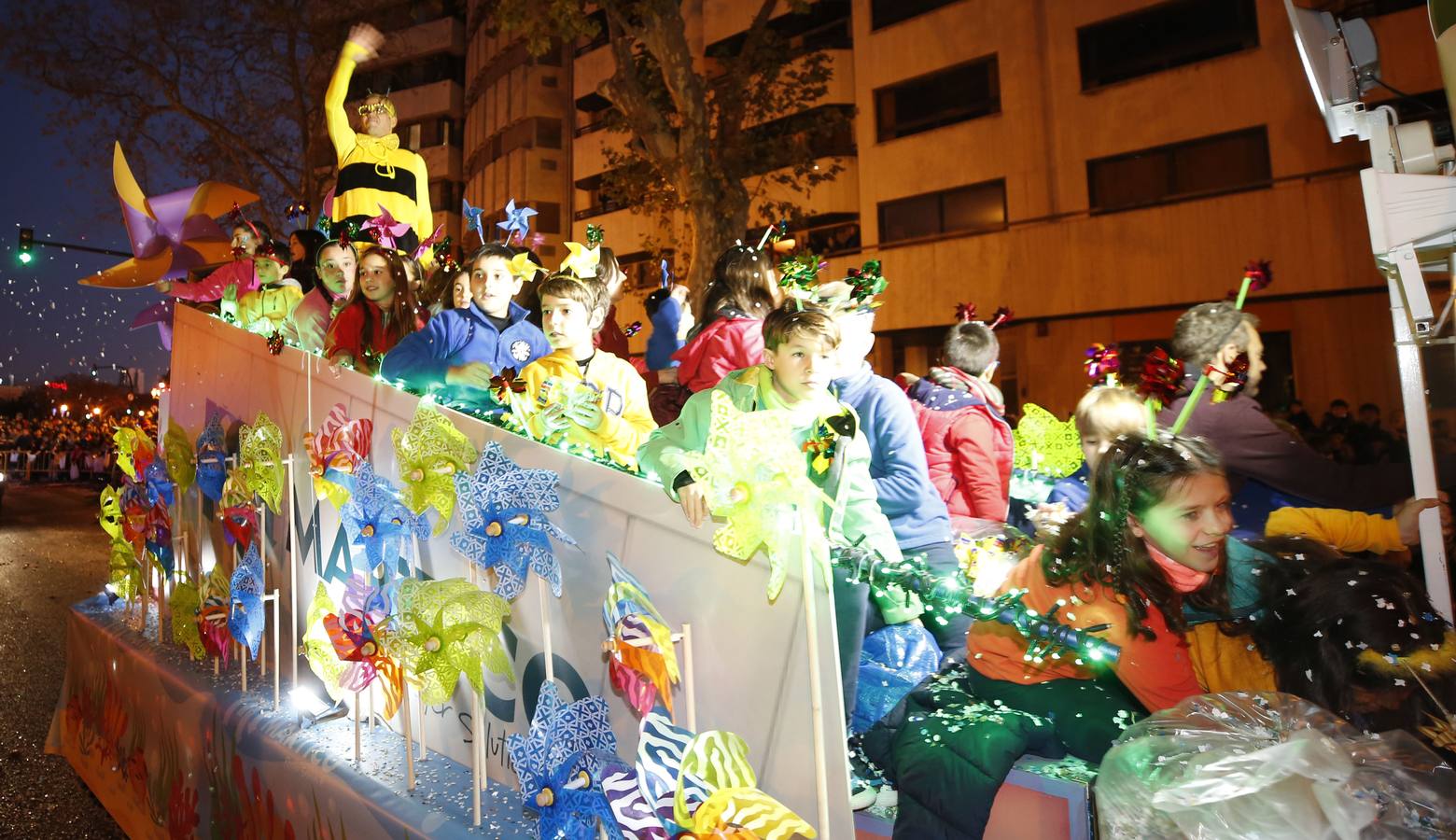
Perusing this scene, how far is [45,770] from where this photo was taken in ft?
16.6

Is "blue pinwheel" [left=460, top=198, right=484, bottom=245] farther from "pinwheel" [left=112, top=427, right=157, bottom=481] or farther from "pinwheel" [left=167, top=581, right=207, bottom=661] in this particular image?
"pinwheel" [left=112, top=427, right=157, bottom=481]

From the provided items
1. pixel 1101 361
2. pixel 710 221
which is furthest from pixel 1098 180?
pixel 1101 361

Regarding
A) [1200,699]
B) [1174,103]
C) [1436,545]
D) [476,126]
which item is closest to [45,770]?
[1200,699]

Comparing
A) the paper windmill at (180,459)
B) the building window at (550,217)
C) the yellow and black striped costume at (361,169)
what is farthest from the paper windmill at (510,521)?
the building window at (550,217)

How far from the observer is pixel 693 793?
1.86m

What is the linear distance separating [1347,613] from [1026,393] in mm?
14357

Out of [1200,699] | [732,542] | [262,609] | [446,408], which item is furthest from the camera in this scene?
[262,609]

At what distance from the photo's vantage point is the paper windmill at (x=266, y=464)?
376 centimetres

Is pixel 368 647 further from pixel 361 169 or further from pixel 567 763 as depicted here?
pixel 361 169

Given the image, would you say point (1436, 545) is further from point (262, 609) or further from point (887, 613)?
point (262, 609)

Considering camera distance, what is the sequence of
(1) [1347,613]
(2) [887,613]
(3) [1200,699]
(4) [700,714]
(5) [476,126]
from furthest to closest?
(5) [476,126] → (2) [887,613] → (4) [700,714] → (1) [1347,613] → (3) [1200,699]

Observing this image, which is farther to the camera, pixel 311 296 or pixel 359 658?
pixel 311 296

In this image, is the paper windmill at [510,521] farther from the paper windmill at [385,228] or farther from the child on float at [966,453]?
the paper windmill at [385,228]

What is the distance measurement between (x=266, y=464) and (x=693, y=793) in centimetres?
270
